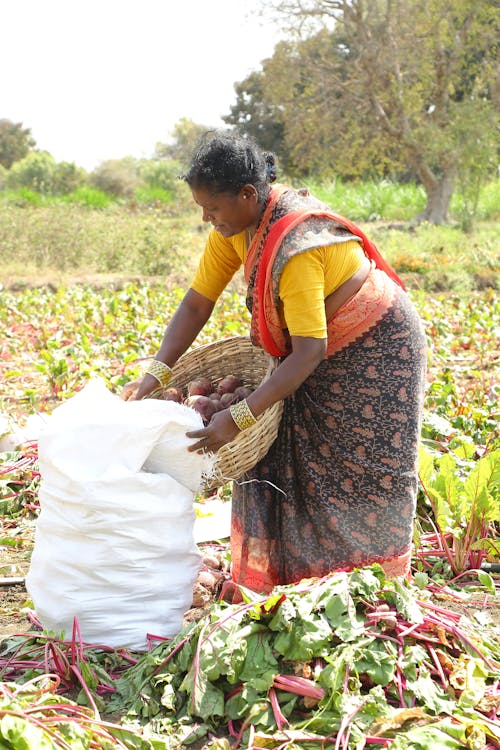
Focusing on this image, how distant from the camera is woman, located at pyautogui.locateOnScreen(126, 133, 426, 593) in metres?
2.21

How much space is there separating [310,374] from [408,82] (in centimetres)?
1705

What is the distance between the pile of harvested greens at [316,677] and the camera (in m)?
1.86

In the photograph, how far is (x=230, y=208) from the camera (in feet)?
7.40

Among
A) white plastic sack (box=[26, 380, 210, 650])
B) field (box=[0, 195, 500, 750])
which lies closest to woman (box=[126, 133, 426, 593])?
white plastic sack (box=[26, 380, 210, 650])

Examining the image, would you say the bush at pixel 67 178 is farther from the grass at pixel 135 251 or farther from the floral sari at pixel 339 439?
the floral sari at pixel 339 439

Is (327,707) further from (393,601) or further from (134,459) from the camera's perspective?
(134,459)

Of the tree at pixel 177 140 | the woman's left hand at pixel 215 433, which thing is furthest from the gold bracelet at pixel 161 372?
the tree at pixel 177 140

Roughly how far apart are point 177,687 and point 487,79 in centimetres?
1793

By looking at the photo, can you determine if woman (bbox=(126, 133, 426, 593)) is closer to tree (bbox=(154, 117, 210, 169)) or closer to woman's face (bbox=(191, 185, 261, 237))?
woman's face (bbox=(191, 185, 261, 237))

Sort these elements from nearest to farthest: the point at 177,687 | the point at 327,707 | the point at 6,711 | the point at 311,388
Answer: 1. the point at 6,711
2. the point at 327,707
3. the point at 177,687
4. the point at 311,388

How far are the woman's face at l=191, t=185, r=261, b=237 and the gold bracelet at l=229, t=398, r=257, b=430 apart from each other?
1.65 ft

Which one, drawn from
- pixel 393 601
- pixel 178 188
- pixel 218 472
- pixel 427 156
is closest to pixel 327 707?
→ pixel 393 601

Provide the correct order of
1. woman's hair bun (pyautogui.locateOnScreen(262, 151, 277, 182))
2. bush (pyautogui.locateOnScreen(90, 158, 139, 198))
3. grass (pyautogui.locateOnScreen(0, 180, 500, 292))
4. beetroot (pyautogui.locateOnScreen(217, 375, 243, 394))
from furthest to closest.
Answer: bush (pyautogui.locateOnScreen(90, 158, 139, 198)), grass (pyautogui.locateOnScreen(0, 180, 500, 292)), beetroot (pyautogui.locateOnScreen(217, 375, 243, 394)), woman's hair bun (pyautogui.locateOnScreen(262, 151, 277, 182))

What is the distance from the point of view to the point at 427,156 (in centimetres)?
1697
